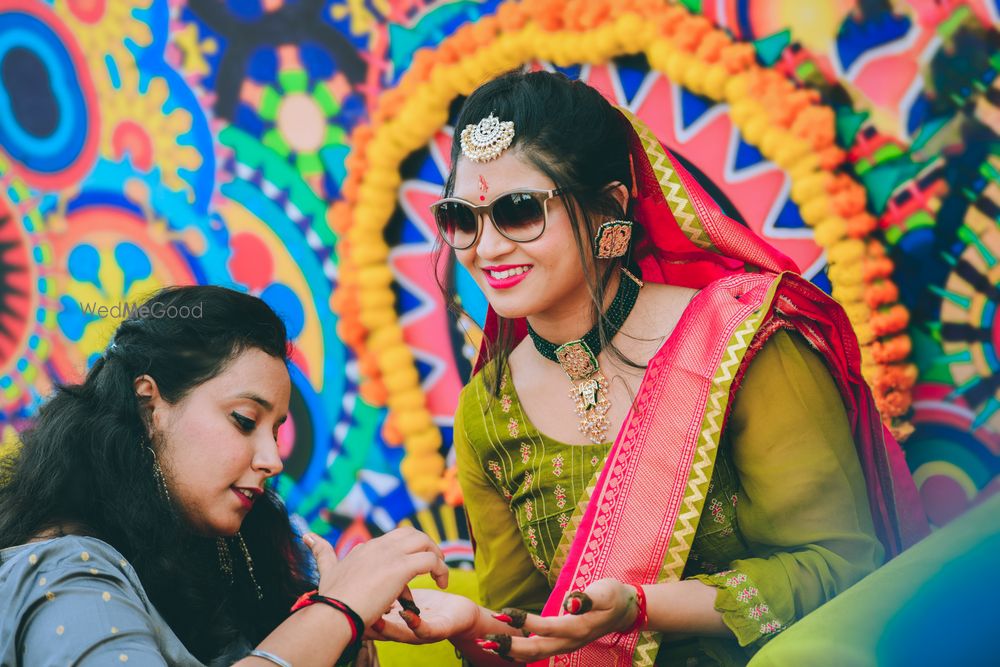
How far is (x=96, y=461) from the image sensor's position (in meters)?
2.14

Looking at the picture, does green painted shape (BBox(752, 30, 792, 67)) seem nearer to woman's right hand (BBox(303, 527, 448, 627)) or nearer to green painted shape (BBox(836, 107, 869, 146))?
green painted shape (BBox(836, 107, 869, 146))

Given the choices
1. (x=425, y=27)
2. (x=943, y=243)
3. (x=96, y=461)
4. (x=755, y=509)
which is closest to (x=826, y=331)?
(x=755, y=509)

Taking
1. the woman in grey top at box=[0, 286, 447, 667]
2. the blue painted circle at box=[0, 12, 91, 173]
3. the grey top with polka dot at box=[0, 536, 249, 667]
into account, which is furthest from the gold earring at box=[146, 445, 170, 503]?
the blue painted circle at box=[0, 12, 91, 173]

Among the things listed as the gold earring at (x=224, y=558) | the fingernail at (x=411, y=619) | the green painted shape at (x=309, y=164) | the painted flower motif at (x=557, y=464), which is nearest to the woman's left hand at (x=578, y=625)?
the fingernail at (x=411, y=619)

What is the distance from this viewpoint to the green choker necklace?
2555mm

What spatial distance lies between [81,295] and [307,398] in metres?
1.25

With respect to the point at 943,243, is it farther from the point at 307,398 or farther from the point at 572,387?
the point at 307,398

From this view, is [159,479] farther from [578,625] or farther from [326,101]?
[326,101]

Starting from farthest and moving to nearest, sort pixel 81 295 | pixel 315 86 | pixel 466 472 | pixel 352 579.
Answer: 1. pixel 81 295
2. pixel 315 86
3. pixel 466 472
4. pixel 352 579

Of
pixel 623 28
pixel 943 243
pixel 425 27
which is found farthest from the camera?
pixel 425 27

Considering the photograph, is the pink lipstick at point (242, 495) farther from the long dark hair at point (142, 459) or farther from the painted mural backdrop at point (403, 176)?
the painted mural backdrop at point (403, 176)

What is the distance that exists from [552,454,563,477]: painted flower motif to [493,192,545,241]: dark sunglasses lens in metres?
0.54

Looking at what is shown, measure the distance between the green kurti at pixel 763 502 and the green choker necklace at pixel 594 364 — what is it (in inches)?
2.6

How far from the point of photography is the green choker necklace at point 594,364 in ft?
8.38
